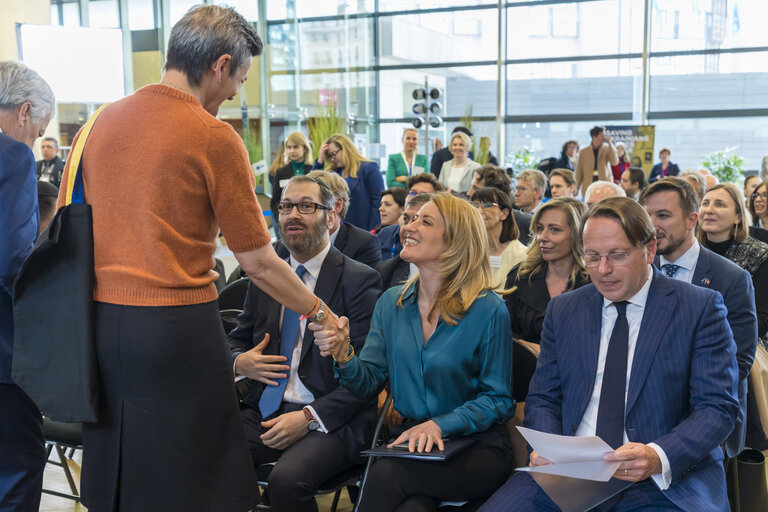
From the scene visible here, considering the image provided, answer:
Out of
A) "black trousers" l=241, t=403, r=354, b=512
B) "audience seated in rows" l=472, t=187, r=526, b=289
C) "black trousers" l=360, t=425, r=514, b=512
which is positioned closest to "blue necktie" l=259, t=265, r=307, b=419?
"black trousers" l=241, t=403, r=354, b=512

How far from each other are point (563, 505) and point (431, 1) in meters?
14.7

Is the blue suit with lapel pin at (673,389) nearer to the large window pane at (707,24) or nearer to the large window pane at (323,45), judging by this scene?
Answer: the large window pane at (323,45)

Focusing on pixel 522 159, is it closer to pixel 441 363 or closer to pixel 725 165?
pixel 725 165

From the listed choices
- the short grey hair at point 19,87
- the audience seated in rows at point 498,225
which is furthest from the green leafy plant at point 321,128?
the short grey hair at point 19,87

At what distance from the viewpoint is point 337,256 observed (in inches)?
115

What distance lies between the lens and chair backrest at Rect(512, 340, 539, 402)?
2.59 m

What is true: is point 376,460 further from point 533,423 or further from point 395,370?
point 533,423

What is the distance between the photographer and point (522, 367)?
262cm

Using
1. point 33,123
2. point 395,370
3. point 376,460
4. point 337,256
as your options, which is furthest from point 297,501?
point 33,123

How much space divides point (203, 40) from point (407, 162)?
22.0 ft

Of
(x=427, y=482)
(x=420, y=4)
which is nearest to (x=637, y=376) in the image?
(x=427, y=482)

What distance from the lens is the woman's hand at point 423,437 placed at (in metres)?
2.21

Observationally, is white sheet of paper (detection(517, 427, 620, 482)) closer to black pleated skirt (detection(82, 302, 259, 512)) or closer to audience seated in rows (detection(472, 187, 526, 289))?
black pleated skirt (detection(82, 302, 259, 512))

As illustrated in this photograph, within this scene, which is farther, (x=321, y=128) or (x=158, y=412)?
(x=321, y=128)
